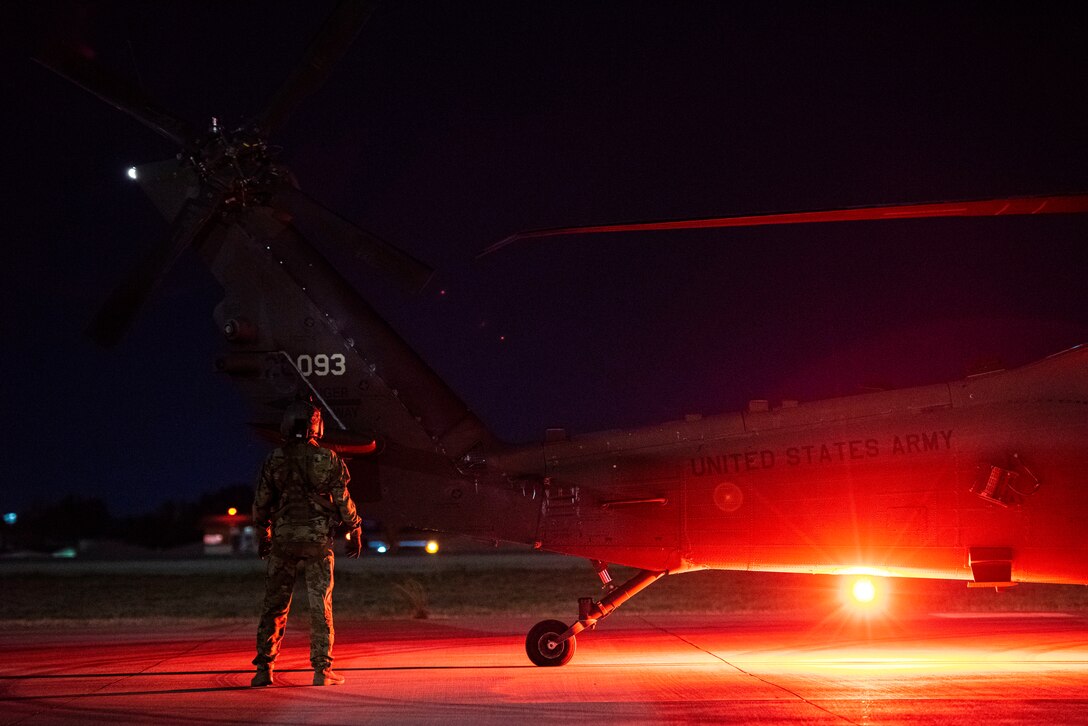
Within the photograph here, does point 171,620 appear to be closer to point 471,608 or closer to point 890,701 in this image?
point 471,608

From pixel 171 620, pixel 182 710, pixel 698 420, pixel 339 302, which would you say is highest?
pixel 339 302

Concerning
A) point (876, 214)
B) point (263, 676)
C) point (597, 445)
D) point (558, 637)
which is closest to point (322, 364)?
point (597, 445)

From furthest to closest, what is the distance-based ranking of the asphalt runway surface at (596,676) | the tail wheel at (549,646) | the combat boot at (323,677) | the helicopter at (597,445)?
the tail wheel at (549,646) → the helicopter at (597,445) → the combat boot at (323,677) → the asphalt runway surface at (596,676)

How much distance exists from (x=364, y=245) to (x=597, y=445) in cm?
299

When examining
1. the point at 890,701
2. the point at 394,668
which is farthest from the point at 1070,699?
the point at 394,668

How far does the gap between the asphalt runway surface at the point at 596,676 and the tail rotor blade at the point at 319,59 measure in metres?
5.33

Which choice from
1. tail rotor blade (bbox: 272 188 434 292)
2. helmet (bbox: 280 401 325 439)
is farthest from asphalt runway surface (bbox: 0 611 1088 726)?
tail rotor blade (bbox: 272 188 434 292)

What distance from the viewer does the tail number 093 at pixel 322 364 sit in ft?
36.7

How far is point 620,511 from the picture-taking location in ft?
35.5

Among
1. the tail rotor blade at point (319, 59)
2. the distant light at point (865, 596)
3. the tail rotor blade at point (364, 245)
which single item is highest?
the tail rotor blade at point (319, 59)

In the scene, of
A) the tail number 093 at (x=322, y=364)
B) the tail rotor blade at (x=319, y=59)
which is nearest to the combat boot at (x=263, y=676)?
the tail number 093 at (x=322, y=364)

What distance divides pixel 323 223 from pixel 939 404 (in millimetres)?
6039

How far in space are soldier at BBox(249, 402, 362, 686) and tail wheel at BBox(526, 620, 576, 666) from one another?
81.2 inches

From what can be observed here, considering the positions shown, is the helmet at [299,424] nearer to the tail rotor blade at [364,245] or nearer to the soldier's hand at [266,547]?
the soldier's hand at [266,547]
